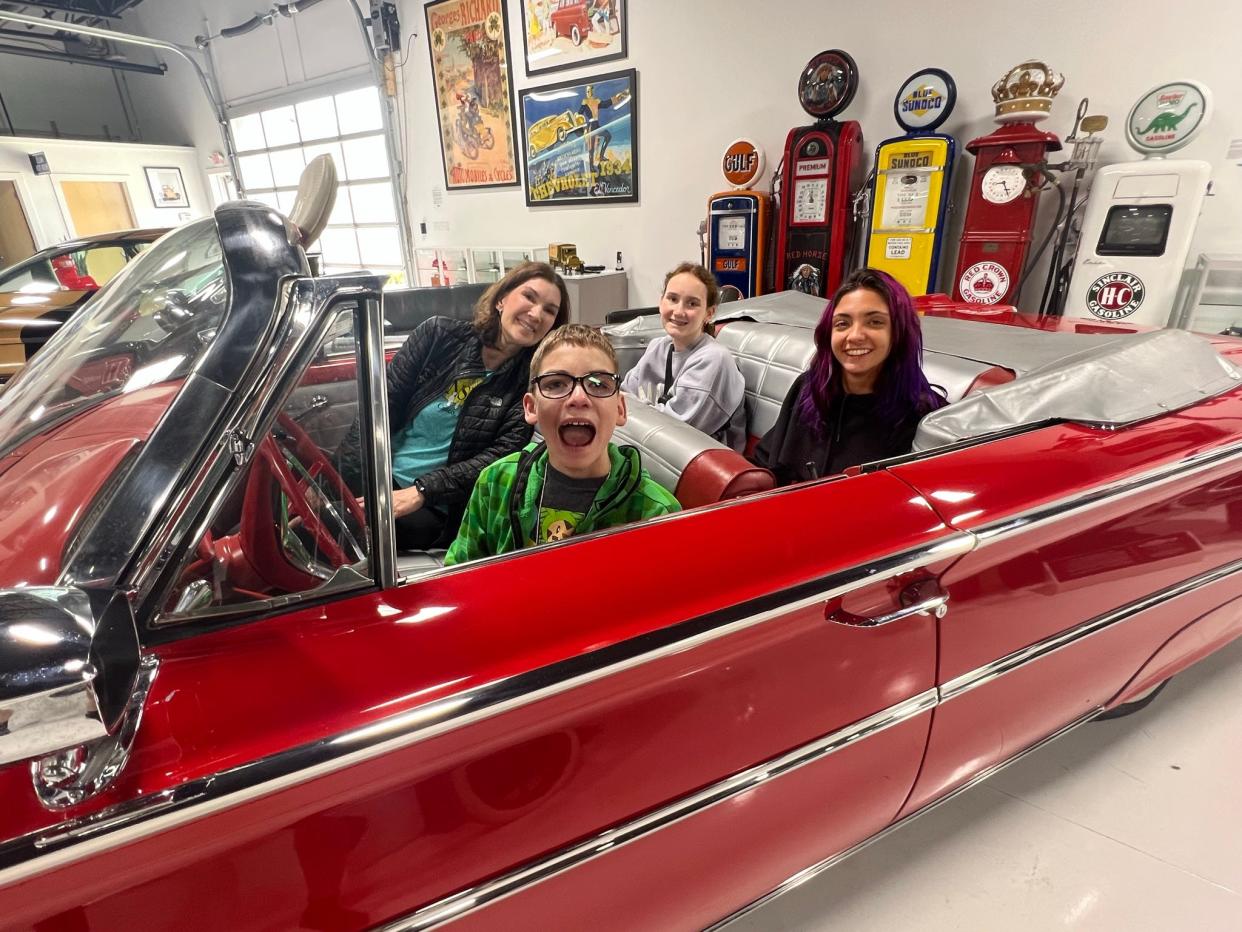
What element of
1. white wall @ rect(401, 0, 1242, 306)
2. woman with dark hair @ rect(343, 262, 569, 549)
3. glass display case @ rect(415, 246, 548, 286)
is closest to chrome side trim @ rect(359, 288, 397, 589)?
woman with dark hair @ rect(343, 262, 569, 549)

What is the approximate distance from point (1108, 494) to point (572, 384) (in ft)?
3.18

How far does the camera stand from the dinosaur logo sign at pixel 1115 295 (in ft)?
9.34

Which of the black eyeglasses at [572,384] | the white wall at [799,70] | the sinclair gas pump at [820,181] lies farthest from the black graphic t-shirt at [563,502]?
the white wall at [799,70]

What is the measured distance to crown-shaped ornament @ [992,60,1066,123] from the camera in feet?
9.45

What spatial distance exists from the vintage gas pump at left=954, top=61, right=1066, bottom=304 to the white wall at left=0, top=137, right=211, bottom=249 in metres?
10.9

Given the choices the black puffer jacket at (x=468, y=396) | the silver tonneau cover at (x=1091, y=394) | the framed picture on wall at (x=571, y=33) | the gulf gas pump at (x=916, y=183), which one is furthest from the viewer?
the framed picture on wall at (x=571, y=33)

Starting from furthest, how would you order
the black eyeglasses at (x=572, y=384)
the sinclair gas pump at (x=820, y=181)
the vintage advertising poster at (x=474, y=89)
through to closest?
the vintage advertising poster at (x=474, y=89)
the sinclair gas pump at (x=820, y=181)
the black eyeglasses at (x=572, y=384)

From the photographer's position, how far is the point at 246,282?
67 centimetres

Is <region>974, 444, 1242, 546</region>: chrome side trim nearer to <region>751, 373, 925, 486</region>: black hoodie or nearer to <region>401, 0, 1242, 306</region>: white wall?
<region>751, 373, 925, 486</region>: black hoodie

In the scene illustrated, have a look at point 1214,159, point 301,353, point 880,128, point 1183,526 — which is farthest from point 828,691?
point 880,128

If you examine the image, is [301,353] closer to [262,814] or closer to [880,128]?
[262,814]

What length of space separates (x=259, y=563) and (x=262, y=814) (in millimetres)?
268

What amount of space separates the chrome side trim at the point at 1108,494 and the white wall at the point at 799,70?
8.17 feet

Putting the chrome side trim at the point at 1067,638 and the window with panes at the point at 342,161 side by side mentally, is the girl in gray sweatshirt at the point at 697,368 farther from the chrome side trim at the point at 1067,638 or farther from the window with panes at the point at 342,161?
the window with panes at the point at 342,161
